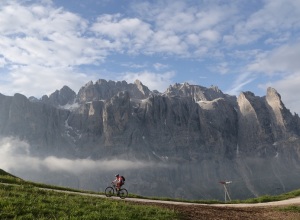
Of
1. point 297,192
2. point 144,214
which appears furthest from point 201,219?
point 297,192

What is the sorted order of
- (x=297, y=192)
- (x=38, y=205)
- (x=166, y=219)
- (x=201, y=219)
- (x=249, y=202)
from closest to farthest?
Answer: (x=38, y=205), (x=166, y=219), (x=201, y=219), (x=249, y=202), (x=297, y=192)

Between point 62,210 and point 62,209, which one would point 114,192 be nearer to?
point 62,209

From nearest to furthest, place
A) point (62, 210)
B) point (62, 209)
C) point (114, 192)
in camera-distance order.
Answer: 1. point (62, 210)
2. point (62, 209)
3. point (114, 192)

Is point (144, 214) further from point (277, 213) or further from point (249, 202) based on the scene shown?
point (249, 202)

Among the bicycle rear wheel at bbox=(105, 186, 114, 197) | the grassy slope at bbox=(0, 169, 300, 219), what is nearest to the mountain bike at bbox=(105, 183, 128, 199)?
the bicycle rear wheel at bbox=(105, 186, 114, 197)

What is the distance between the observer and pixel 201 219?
22984 mm

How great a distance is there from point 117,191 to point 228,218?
16.2 m

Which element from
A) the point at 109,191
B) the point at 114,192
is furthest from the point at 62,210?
the point at 114,192

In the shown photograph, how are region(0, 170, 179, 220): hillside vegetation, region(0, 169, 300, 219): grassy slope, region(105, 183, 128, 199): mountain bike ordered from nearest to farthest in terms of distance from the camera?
1. region(0, 170, 179, 220): hillside vegetation
2. region(0, 169, 300, 219): grassy slope
3. region(105, 183, 128, 199): mountain bike

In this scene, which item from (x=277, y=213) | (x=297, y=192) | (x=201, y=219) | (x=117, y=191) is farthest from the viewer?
(x=297, y=192)

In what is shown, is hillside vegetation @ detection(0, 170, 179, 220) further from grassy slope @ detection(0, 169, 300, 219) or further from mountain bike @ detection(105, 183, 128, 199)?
mountain bike @ detection(105, 183, 128, 199)

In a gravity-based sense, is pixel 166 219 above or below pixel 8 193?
below

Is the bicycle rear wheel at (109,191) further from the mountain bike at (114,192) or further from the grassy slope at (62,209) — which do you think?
the grassy slope at (62,209)

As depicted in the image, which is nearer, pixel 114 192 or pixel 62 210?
pixel 62 210
